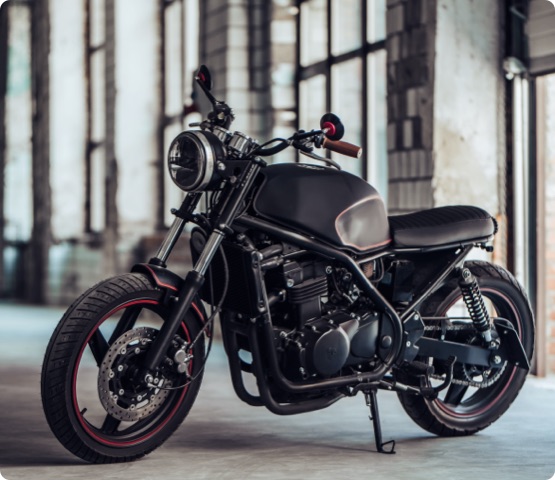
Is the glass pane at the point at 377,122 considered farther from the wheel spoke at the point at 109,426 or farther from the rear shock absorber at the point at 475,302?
the wheel spoke at the point at 109,426

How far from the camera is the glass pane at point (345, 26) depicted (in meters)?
6.59

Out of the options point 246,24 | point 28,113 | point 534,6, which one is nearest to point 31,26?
point 28,113

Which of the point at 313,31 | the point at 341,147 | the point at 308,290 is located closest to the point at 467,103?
the point at 313,31

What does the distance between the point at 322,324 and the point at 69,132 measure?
897cm

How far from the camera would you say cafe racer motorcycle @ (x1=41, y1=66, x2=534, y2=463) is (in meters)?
3.17

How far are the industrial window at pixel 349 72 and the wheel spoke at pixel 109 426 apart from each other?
3.26 meters

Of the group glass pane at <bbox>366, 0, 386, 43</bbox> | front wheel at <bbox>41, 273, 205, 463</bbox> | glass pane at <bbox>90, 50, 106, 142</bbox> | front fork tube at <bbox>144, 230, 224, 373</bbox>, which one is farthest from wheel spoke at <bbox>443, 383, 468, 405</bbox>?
glass pane at <bbox>90, 50, 106, 142</bbox>

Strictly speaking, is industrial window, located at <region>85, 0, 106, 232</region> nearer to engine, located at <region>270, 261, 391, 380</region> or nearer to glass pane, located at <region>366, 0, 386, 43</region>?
glass pane, located at <region>366, 0, 386, 43</region>

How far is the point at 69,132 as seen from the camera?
11844mm

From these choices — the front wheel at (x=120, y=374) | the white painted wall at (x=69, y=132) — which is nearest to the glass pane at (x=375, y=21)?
the front wheel at (x=120, y=374)

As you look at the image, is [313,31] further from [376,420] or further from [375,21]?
[376,420]

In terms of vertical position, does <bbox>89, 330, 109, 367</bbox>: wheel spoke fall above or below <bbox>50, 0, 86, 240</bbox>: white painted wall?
below

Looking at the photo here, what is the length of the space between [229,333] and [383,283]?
61 centimetres

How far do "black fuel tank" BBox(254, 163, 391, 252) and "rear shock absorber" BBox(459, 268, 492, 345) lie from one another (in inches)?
13.7
